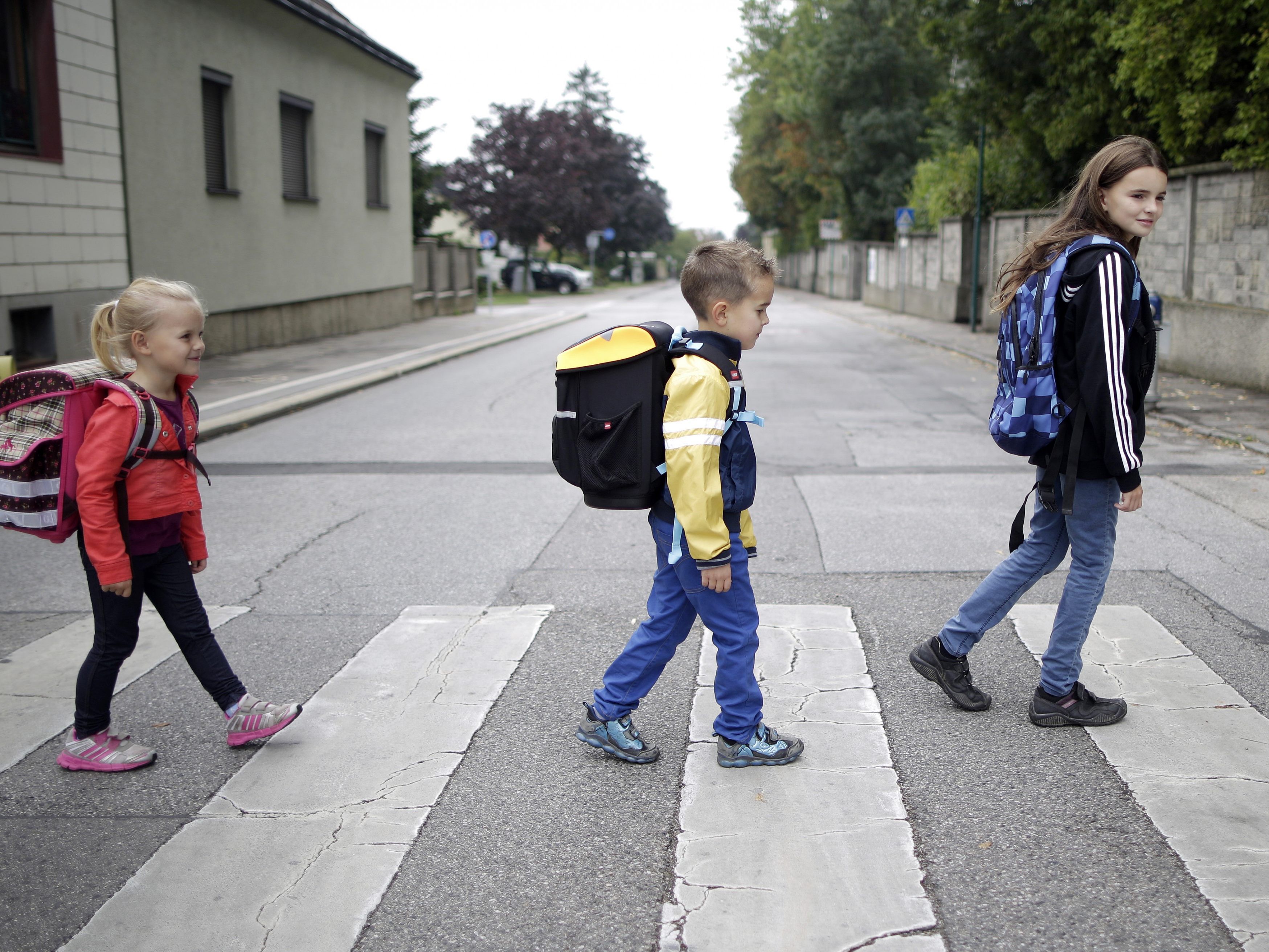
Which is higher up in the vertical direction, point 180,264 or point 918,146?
point 918,146

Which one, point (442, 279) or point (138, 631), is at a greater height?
point (442, 279)

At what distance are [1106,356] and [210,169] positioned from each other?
1760cm

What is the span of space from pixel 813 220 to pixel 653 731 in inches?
2087

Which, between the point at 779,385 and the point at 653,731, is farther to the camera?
the point at 779,385

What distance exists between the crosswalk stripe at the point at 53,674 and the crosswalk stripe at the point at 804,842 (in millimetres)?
2183

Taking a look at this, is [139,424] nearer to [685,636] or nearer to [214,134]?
[685,636]

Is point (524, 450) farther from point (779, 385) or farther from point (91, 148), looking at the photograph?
point (91, 148)

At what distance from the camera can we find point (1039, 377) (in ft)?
11.6

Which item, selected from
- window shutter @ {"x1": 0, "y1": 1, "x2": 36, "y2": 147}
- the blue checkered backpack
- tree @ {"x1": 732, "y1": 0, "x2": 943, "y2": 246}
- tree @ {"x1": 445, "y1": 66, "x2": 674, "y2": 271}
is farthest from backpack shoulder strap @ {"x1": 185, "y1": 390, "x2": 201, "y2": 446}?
tree @ {"x1": 445, "y1": 66, "x2": 674, "y2": 271}

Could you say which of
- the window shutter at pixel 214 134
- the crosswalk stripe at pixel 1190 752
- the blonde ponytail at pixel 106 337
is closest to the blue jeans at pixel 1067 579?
the crosswalk stripe at pixel 1190 752

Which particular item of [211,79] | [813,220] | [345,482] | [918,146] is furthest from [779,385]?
[813,220]

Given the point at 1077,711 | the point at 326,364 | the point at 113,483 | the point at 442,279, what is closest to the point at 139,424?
the point at 113,483

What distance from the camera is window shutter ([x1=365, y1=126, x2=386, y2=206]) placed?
2592cm

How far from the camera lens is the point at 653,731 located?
3.87 metres
